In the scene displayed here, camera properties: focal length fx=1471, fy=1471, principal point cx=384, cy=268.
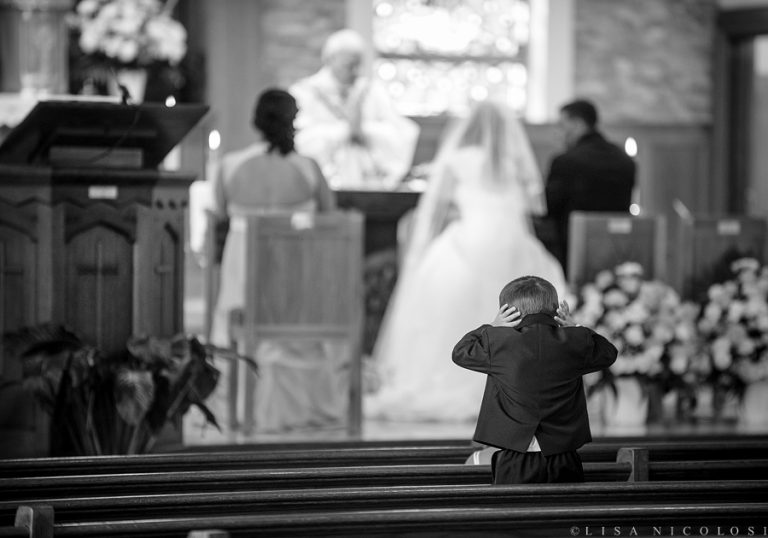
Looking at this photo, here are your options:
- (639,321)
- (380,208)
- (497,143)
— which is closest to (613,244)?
(639,321)

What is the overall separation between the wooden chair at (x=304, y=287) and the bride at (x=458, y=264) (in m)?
0.79

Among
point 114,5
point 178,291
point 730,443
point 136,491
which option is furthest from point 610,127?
point 136,491

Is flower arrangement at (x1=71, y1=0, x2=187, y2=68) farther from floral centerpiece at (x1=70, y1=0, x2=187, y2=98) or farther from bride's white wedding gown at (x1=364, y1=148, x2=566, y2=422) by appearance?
bride's white wedding gown at (x1=364, y1=148, x2=566, y2=422)

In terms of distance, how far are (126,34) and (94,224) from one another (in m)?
4.29

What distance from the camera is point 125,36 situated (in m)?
9.54

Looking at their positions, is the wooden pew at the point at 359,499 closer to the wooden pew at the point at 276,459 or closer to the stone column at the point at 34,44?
the wooden pew at the point at 276,459

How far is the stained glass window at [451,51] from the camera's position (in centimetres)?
1210

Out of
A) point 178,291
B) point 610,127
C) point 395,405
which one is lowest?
point 395,405

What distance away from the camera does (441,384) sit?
7.55m

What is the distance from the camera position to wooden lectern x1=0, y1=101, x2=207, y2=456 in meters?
5.35

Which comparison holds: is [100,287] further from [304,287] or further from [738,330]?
[738,330]

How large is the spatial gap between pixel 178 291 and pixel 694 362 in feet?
9.28

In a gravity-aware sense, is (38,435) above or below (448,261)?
below

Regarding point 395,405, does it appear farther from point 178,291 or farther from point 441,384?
point 178,291
